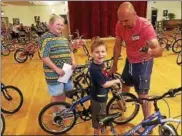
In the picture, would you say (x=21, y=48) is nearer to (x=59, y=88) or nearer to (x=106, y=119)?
(x=59, y=88)

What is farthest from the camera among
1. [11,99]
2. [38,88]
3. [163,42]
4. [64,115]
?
[38,88]

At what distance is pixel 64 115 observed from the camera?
4.93 feet

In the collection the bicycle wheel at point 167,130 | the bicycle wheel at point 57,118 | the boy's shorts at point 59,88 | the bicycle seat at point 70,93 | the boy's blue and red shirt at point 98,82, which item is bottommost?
the bicycle wheel at point 57,118

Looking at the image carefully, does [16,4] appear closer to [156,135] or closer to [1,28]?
[1,28]

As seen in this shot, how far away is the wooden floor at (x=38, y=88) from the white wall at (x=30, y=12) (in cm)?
24

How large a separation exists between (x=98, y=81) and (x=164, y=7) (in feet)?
1.44

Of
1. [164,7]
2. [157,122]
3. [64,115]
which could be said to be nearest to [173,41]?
[164,7]

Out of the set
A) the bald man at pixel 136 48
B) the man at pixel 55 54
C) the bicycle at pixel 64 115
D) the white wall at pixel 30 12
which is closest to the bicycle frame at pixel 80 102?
the bicycle at pixel 64 115

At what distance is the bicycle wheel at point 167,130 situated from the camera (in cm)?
Result: 106

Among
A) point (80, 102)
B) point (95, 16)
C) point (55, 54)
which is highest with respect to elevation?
point (95, 16)

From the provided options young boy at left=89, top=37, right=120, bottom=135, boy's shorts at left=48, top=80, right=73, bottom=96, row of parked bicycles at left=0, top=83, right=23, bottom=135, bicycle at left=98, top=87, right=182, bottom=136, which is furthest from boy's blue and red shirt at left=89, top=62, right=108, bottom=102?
row of parked bicycles at left=0, top=83, right=23, bottom=135

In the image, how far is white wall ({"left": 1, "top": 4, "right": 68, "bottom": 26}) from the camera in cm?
116

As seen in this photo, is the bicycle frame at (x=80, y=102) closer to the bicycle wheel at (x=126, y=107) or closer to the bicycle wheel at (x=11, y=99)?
the bicycle wheel at (x=126, y=107)

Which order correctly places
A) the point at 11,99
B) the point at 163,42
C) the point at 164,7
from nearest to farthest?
the point at 164,7
the point at 163,42
the point at 11,99
